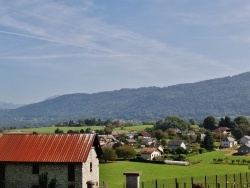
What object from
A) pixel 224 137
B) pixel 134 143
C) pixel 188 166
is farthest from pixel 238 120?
pixel 188 166

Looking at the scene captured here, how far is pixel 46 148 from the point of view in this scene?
4634cm

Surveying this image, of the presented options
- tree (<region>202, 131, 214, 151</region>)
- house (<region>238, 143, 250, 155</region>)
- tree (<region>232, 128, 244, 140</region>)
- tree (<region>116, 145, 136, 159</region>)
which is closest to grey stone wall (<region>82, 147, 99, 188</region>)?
tree (<region>116, 145, 136, 159</region>)

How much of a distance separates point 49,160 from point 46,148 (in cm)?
176

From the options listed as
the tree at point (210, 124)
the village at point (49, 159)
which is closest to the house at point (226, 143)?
the tree at point (210, 124)

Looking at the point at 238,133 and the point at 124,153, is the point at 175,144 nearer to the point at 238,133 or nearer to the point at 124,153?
the point at 124,153

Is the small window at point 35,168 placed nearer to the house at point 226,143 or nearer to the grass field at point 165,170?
the grass field at point 165,170

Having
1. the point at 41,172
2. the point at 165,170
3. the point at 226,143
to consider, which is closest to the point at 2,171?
the point at 41,172

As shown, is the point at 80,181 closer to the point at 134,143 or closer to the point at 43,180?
the point at 43,180

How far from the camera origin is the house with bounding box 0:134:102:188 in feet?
148

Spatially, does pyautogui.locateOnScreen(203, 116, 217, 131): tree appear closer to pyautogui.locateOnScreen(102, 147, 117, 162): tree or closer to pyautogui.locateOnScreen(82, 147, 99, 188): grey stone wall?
pyautogui.locateOnScreen(102, 147, 117, 162): tree

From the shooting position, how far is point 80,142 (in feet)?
151

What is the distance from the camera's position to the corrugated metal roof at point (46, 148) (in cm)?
4512

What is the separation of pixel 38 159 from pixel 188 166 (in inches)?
2198

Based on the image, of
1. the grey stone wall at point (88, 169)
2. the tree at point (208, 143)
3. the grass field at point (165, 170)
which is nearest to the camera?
the grey stone wall at point (88, 169)
